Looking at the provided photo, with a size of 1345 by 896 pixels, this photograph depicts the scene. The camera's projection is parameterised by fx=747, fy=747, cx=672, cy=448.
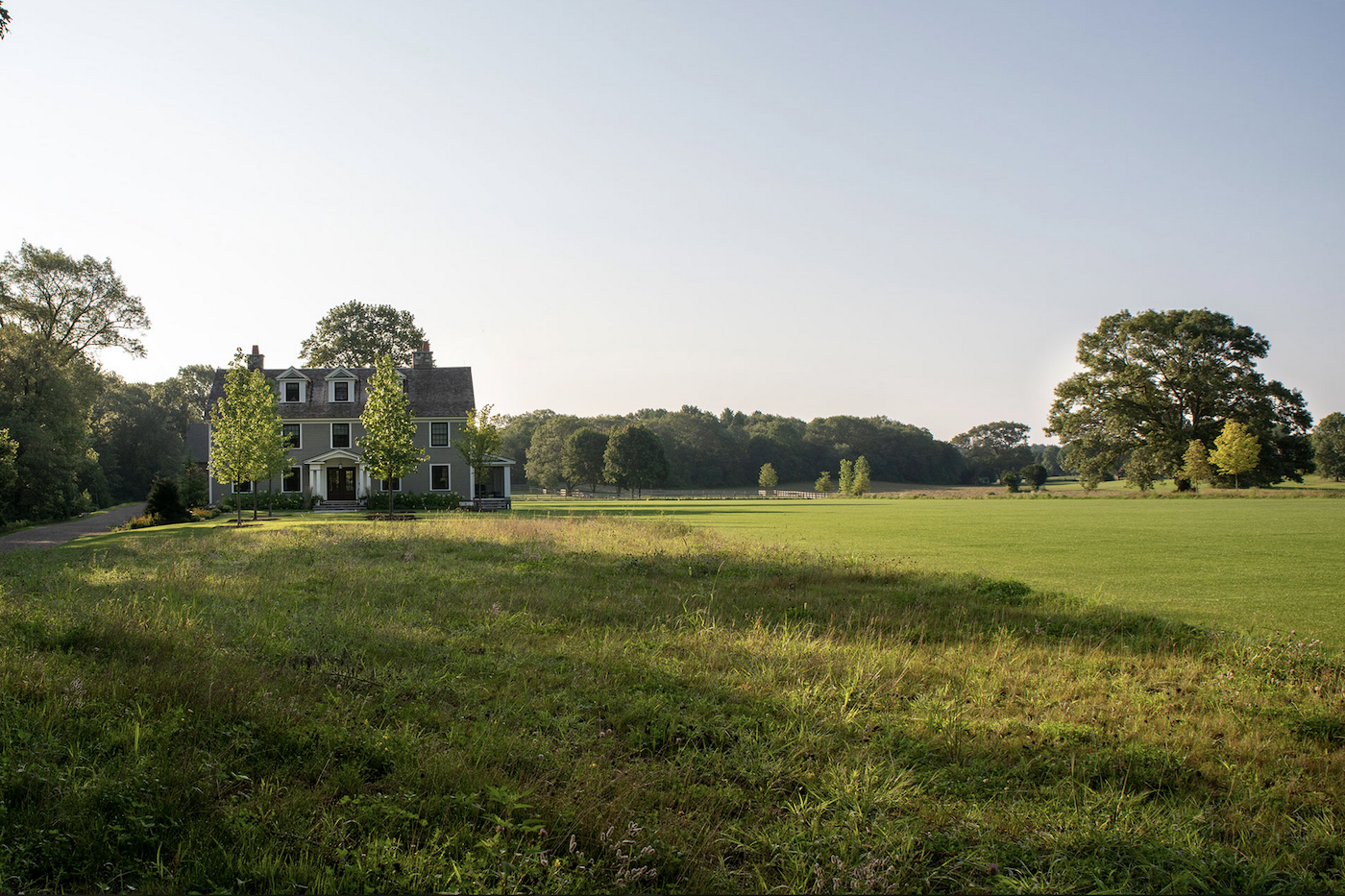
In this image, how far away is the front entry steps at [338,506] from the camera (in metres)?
37.4

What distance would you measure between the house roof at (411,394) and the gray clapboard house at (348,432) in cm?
5

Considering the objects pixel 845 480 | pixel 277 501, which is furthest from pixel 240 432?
pixel 845 480

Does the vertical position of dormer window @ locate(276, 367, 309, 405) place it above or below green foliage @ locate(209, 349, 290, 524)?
above

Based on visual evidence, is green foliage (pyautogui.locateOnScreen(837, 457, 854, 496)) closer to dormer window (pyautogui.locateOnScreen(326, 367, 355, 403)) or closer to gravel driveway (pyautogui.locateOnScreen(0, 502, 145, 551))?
dormer window (pyautogui.locateOnScreen(326, 367, 355, 403))

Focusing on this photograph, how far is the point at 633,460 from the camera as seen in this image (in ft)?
282

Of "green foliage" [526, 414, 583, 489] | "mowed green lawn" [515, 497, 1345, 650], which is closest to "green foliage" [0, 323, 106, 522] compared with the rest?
"mowed green lawn" [515, 497, 1345, 650]

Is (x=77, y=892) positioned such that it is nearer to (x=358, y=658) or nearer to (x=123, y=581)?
(x=358, y=658)

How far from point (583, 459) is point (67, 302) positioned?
54.4 m

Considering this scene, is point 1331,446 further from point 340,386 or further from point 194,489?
point 194,489

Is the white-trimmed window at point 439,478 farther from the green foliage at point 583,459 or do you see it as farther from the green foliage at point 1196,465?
the green foliage at point 1196,465

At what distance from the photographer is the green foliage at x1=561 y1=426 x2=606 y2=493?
298 ft

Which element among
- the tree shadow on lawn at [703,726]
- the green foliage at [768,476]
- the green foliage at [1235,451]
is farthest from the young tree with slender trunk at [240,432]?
the green foliage at [768,476]

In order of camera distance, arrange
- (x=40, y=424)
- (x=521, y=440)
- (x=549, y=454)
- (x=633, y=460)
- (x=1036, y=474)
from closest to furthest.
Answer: (x=40, y=424) < (x=1036, y=474) < (x=633, y=460) < (x=549, y=454) < (x=521, y=440)

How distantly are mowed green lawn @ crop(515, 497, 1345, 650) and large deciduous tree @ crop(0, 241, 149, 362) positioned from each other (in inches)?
1608
